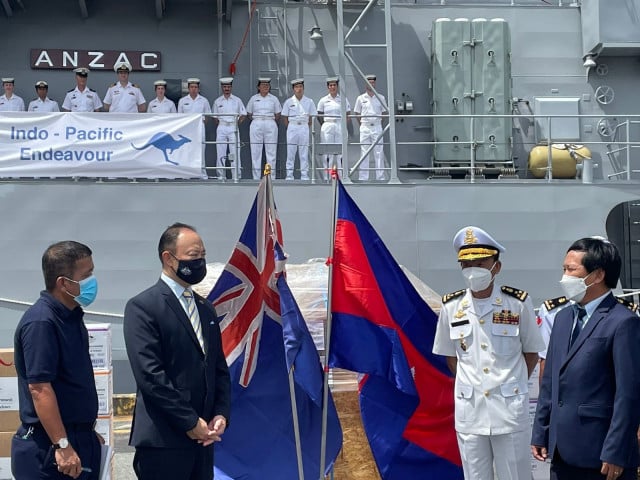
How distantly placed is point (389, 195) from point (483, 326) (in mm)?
5957

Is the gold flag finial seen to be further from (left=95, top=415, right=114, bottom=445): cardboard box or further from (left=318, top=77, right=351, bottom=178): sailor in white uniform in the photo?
(left=318, top=77, right=351, bottom=178): sailor in white uniform

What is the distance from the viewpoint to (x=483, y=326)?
4.48m

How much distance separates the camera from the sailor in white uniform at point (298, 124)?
1126 cm

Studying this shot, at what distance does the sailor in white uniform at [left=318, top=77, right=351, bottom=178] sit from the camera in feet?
38.1

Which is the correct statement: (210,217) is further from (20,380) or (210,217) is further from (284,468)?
(20,380)

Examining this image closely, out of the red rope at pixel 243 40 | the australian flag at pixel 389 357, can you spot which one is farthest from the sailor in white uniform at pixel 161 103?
the australian flag at pixel 389 357

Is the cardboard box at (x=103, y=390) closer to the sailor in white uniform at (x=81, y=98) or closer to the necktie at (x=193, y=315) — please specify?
the necktie at (x=193, y=315)

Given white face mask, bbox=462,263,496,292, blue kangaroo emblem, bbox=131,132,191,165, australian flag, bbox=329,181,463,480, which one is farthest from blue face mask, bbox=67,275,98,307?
blue kangaroo emblem, bbox=131,132,191,165

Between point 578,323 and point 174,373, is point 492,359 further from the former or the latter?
point 174,373

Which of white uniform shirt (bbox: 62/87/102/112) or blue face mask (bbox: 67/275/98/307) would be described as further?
white uniform shirt (bbox: 62/87/102/112)

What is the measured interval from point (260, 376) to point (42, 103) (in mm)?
7772

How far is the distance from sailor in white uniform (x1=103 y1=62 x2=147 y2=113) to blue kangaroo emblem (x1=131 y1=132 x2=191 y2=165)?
1.82 metres

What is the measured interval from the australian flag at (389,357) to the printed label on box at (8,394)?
2.25m

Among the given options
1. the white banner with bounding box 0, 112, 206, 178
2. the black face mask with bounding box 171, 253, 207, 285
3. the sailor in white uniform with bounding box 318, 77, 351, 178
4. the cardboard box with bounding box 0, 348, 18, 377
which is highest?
the sailor in white uniform with bounding box 318, 77, 351, 178
